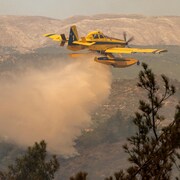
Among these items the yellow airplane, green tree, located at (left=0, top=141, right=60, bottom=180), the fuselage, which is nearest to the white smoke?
the yellow airplane

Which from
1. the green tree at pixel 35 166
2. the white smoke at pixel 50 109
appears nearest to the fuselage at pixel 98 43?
the green tree at pixel 35 166

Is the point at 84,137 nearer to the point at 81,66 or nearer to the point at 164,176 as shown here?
the point at 81,66

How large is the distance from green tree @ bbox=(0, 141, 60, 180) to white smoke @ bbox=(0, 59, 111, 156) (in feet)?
159

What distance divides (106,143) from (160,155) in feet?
421

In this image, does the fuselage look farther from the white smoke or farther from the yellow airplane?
the white smoke

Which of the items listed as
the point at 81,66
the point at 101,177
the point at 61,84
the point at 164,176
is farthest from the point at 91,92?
the point at 164,176

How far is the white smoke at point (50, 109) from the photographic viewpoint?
124m

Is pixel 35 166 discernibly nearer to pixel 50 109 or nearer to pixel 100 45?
pixel 100 45

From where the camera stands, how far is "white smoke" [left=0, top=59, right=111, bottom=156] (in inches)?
4867

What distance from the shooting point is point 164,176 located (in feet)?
75.8

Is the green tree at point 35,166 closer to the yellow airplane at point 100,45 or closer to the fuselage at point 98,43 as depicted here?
the yellow airplane at point 100,45

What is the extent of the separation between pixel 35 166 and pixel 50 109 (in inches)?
2762

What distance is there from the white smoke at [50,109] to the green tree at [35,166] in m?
48.6

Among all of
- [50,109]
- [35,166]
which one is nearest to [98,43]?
[35,166]
